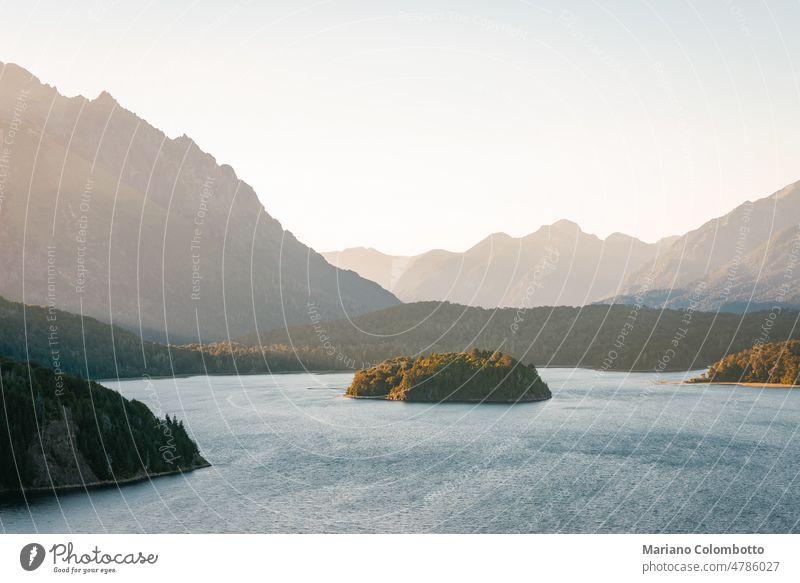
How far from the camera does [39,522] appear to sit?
90875 mm

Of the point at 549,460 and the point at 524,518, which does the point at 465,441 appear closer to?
the point at 549,460

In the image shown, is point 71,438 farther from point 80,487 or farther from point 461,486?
point 461,486

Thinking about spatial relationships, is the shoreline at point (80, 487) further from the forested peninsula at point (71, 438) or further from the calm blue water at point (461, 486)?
the calm blue water at point (461, 486)

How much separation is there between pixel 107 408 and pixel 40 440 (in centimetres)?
1296
